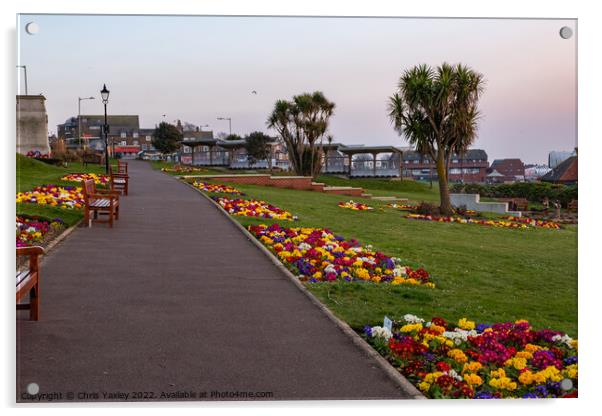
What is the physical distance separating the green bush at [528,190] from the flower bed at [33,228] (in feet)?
24.2

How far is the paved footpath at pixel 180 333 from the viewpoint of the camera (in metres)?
4.99

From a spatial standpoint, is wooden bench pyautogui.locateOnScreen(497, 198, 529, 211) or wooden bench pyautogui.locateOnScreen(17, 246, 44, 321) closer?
wooden bench pyautogui.locateOnScreen(17, 246, 44, 321)

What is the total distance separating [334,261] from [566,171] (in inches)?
153

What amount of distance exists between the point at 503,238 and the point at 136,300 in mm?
10124

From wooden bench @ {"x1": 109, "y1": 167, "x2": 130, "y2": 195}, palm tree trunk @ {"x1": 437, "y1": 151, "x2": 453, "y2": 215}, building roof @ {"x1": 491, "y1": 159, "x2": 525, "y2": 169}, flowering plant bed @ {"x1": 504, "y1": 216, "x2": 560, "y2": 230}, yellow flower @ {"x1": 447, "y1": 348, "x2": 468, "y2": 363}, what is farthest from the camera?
palm tree trunk @ {"x1": 437, "y1": 151, "x2": 453, "y2": 215}

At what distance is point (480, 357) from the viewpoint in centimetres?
560

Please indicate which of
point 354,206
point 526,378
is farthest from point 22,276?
point 354,206

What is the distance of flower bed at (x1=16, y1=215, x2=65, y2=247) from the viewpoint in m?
9.87

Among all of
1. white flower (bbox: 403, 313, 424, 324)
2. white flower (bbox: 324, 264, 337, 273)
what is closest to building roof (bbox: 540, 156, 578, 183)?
white flower (bbox: 403, 313, 424, 324)

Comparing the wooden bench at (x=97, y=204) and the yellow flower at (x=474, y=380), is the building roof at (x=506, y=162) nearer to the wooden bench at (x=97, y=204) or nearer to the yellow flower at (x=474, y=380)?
the yellow flower at (x=474, y=380)

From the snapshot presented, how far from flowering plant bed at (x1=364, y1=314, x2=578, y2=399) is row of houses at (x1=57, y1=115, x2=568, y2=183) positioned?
6.48 ft

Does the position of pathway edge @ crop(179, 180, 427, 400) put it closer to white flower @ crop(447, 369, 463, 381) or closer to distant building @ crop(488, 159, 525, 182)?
→ white flower @ crop(447, 369, 463, 381)

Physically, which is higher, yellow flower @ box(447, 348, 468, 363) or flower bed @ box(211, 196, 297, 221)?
flower bed @ box(211, 196, 297, 221)

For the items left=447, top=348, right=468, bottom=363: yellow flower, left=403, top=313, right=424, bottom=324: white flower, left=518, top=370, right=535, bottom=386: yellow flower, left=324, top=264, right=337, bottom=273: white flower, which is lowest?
left=518, top=370, right=535, bottom=386: yellow flower
